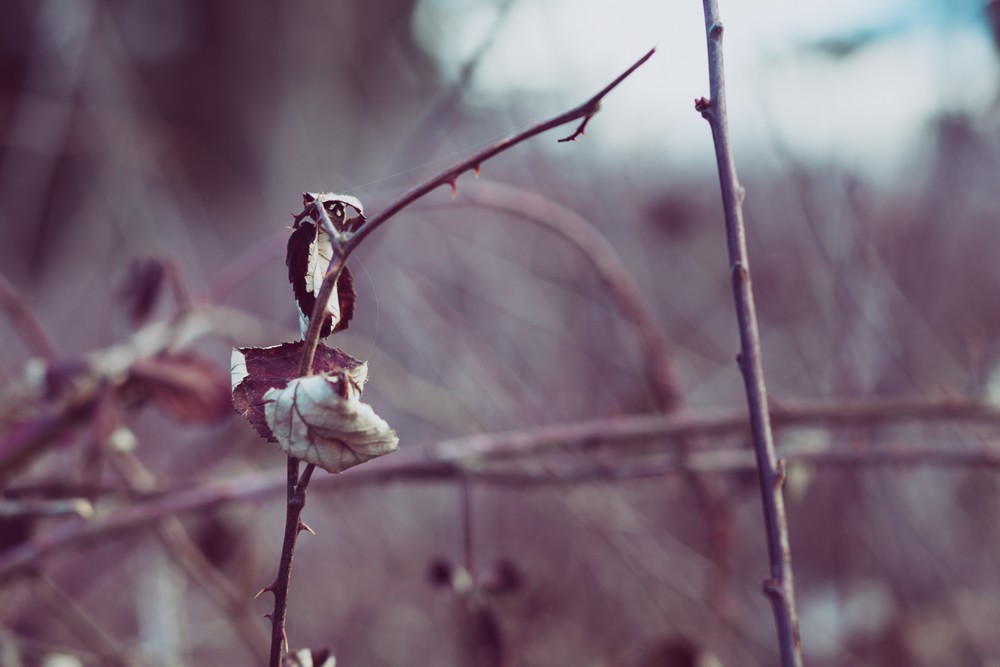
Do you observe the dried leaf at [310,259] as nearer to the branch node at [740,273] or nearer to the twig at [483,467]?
the branch node at [740,273]

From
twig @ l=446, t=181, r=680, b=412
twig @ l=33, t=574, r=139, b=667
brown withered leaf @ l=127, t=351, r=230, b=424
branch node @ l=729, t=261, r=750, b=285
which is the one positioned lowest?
twig @ l=33, t=574, r=139, b=667

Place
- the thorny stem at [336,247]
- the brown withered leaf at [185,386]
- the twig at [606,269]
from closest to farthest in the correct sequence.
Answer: the thorny stem at [336,247] → the brown withered leaf at [185,386] → the twig at [606,269]

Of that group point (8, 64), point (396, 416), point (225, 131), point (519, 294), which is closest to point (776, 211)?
point (519, 294)

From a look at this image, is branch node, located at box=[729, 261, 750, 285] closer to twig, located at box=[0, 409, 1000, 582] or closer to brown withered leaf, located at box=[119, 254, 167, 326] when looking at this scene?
twig, located at box=[0, 409, 1000, 582]

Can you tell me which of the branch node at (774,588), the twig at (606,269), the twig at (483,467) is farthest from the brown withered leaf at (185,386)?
the branch node at (774,588)

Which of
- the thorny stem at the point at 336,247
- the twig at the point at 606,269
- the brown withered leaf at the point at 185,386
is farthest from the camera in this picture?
the twig at the point at 606,269

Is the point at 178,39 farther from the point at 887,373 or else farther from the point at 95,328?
the point at 887,373

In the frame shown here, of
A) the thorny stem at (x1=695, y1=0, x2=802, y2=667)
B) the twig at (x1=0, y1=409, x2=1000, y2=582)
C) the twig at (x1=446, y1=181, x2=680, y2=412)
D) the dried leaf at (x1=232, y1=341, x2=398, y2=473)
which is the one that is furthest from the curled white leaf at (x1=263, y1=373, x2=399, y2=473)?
the twig at (x1=446, y1=181, x2=680, y2=412)
